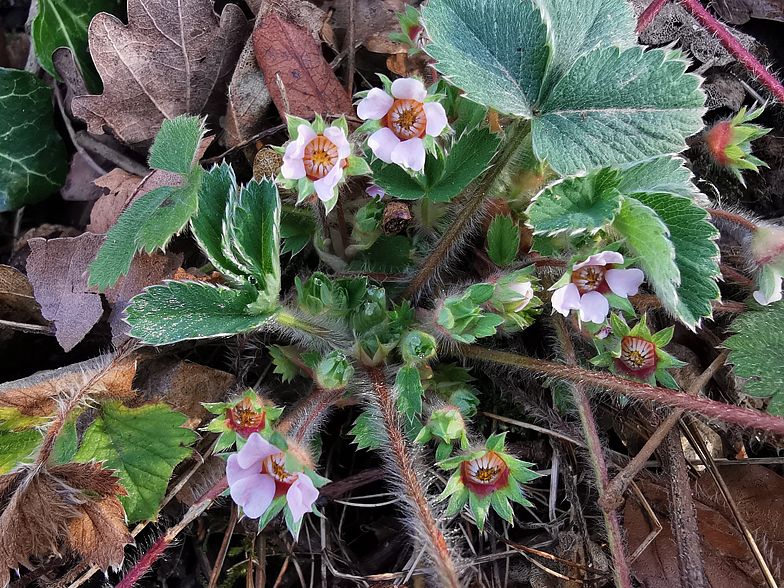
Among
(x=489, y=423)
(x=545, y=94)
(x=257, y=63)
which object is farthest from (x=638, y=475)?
(x=257, y=63)

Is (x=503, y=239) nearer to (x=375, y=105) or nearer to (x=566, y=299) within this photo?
(x=566, y=299)

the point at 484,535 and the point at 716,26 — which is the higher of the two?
the point at 716,26

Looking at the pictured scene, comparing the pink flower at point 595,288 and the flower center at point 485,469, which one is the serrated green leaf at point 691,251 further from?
the flower center at point 485,469

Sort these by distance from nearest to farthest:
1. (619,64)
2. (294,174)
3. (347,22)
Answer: (619,64), (294,174), (347,22)

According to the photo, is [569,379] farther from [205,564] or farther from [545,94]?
[205,564]

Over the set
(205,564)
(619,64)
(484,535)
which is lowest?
(205,564)

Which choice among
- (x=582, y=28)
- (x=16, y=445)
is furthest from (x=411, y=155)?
(x=16, y=445)

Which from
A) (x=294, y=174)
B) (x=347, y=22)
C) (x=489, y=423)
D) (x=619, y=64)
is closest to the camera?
(x=619, y=64)

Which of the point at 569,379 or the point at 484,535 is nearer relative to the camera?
the point at 569,379
